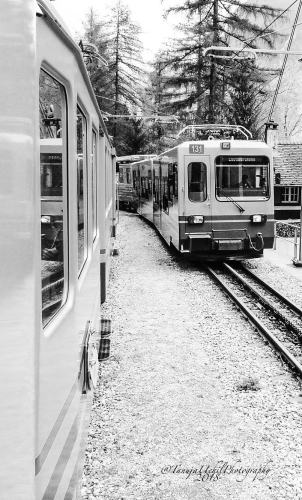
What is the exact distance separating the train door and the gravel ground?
3449mm

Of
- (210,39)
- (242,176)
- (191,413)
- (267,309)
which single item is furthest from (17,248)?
(210,39)

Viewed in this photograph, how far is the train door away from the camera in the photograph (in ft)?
40.7

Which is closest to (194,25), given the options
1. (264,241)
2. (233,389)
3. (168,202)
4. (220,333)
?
(168,202)

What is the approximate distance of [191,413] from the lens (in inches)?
204

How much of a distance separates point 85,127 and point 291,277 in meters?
9.04

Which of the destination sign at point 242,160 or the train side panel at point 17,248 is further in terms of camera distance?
the destination sign at point 242,160

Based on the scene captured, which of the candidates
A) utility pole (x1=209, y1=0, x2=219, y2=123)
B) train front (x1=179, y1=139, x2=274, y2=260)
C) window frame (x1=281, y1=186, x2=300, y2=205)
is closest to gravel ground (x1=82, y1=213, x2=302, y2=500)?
train front (x1=179, y1=139, x2=274, y2=260)

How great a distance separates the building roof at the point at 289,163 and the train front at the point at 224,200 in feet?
50.8

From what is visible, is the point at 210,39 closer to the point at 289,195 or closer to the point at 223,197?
the point at 289,195

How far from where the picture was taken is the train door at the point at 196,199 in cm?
1241

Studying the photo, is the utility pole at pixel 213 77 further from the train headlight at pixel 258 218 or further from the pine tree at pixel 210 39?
the train headlight at pixel 258 218

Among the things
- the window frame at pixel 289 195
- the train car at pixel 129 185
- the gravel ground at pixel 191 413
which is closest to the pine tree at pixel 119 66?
the train car at pixel 129 185

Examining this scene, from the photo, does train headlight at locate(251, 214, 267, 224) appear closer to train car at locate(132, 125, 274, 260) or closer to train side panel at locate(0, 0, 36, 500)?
train car at locate(132, 125, 274, 260)

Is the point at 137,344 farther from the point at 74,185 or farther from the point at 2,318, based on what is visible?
the point at 2,318
